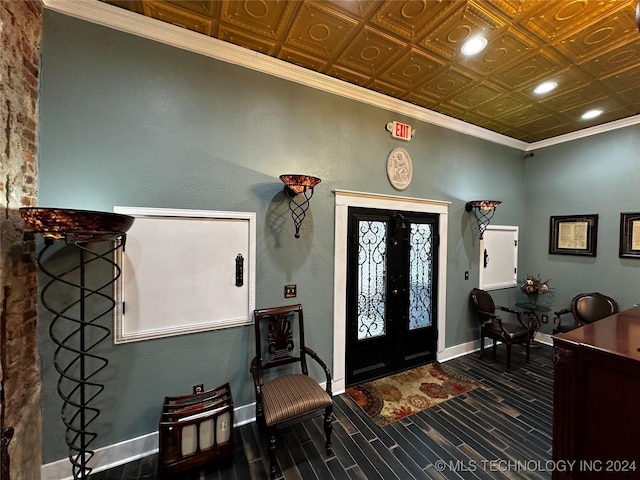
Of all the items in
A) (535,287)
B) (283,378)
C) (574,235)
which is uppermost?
(574,235)

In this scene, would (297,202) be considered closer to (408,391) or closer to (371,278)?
(371,278)

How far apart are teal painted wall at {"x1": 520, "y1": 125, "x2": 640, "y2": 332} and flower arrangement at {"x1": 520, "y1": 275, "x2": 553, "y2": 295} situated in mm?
137

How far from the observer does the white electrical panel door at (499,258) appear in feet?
12.3

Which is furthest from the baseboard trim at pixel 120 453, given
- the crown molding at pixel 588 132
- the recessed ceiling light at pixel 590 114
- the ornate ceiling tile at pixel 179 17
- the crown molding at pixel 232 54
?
the crown molding at pixel 588 132

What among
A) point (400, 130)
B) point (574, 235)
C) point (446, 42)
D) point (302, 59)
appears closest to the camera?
point (446, 42)

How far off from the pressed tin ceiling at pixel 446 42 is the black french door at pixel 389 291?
1386mm

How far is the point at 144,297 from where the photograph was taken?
1.88 m

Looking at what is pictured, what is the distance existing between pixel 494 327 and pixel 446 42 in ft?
11.0

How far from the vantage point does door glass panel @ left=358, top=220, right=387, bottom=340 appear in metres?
2.83

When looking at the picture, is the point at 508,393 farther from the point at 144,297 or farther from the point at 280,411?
the point at 144,297

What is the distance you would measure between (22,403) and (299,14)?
9.93ft

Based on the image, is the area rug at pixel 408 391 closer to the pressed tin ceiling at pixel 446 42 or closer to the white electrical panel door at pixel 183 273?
the white electrical panel door at pixel 183 273

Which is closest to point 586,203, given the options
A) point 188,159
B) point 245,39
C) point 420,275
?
point 420,275

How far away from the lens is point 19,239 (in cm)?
148
